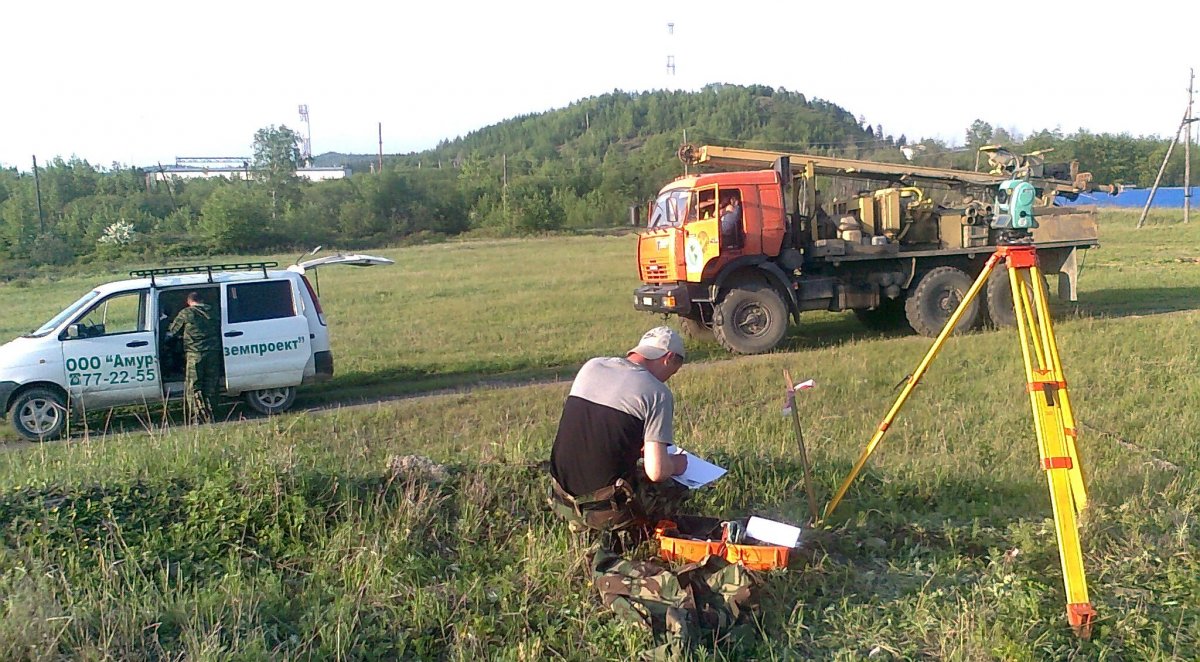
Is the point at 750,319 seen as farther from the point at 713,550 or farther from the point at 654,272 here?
the point at 713,550

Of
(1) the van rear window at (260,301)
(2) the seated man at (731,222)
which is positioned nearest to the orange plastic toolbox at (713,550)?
(1) the van rear window at (260,301)

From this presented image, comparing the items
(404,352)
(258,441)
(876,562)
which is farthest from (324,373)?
(876,562)

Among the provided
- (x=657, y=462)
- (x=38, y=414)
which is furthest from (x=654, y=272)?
(x=657, y=462)

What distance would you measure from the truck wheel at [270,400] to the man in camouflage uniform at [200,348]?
1.71 feet

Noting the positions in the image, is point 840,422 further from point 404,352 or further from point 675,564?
point 404,352

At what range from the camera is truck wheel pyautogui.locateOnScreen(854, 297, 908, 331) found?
15.6 metres

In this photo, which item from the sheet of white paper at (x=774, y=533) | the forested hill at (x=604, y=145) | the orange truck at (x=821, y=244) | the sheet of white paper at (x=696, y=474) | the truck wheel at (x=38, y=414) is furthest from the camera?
the forested hill at (x=604, y=145)

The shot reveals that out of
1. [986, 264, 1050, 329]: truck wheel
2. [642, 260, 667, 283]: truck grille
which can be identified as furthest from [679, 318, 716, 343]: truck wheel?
[986, 264, 1050, 329]: truck wheel

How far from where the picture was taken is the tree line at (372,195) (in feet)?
178

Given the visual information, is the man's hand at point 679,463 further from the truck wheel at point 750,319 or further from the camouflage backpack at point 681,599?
the truck wheel at point 750,319

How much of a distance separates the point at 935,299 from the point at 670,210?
15.5 ft

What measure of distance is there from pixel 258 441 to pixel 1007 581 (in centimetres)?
452

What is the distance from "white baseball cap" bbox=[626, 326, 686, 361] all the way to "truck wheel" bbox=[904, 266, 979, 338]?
11.1 m

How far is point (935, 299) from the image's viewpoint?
47.8 feet
